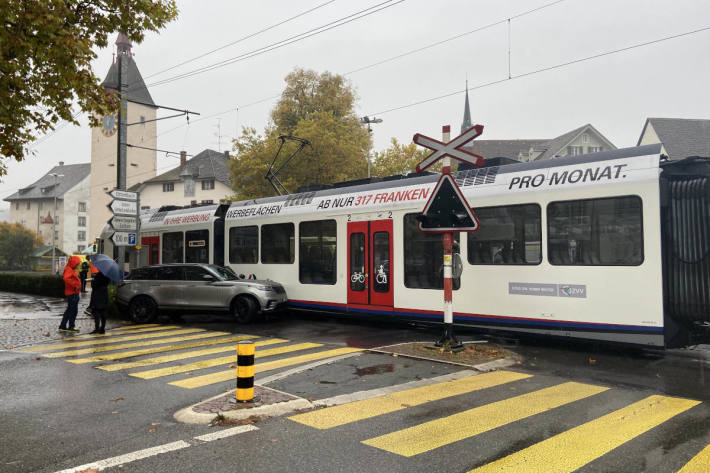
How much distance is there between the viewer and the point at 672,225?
8.57m

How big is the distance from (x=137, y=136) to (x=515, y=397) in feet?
227

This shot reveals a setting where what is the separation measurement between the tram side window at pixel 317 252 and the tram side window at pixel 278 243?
39 centimetres

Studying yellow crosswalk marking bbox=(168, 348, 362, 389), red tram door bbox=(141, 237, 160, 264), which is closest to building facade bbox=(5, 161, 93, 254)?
red tram door bbox=(141, 237, 160, 264)

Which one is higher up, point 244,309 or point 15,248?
point 15,248

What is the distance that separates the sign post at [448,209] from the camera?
891 cm

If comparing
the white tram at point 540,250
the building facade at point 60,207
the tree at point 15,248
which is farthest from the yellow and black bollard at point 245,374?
the building facade at point 60,207

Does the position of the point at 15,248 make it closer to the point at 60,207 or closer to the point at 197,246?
the point at 60,207

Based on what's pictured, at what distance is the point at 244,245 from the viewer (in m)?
16.5

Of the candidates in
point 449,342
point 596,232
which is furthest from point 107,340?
point 596,232

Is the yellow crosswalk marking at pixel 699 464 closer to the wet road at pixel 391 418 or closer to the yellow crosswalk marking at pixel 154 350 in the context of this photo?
the wet road at pixel 391 418

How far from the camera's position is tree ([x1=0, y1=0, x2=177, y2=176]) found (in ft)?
26.0

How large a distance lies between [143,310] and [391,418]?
11033mm

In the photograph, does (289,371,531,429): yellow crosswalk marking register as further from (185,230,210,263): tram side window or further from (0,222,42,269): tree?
(0,222,42,269): tree

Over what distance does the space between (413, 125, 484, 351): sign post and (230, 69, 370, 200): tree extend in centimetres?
2014
